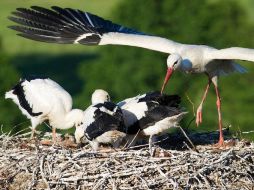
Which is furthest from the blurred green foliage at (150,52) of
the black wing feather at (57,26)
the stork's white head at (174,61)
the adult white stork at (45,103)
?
A: the stork's white head at (174,61)

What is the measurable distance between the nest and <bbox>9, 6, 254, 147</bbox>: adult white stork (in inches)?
64.5

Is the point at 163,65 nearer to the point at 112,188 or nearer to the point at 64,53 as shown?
the point at 64,53

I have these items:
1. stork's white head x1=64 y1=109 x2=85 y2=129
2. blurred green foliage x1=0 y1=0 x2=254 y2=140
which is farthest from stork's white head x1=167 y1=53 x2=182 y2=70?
blurred green foliage x1=0 y1=0 x2=254 y2=140

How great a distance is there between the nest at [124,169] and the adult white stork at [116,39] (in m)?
1.64

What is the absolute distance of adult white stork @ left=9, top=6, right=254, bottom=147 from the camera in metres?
13.1

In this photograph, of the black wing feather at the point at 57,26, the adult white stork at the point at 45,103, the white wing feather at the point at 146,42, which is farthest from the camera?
the black wing feather at the point at 57,26

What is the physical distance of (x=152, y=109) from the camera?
464 inches

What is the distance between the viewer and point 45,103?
13062mm

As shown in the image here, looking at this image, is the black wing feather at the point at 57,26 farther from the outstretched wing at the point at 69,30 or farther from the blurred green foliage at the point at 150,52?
the blurred green foliage at the point at 150,52

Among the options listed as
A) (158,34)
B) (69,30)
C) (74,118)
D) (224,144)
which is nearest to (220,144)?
(224,144)

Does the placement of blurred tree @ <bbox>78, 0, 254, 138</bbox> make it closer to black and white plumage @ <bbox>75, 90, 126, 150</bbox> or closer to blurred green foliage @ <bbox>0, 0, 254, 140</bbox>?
blurred green foliage @ <bbox>0, 0, 254, 140</bbox>

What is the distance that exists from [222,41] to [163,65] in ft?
8.77

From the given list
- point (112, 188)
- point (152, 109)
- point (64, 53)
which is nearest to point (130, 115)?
point (152, 109)

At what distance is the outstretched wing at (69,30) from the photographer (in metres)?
13.6
